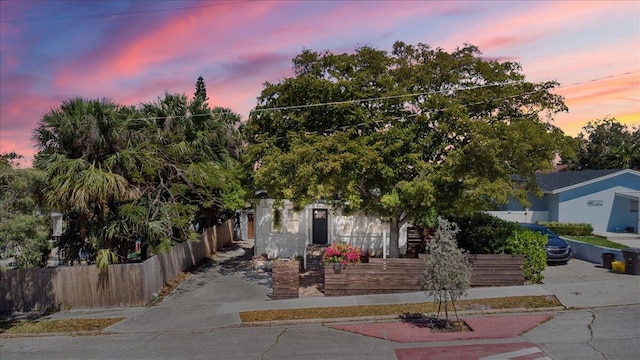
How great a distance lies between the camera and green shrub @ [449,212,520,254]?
17.0 meters

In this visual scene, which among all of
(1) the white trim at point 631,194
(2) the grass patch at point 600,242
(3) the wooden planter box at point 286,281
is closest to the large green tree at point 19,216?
(3) the wooden planter box at point 286,281

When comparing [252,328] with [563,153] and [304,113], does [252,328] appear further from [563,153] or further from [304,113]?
[563,153]

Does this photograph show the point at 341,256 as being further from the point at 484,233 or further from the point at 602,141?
the point at 602,141

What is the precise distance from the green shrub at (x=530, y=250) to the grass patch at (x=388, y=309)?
77.1 inches

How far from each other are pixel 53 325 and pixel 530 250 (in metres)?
15.8

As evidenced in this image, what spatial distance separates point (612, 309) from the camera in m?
13.2

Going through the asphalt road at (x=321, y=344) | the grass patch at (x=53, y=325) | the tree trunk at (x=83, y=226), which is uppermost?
the tree trunk at (x=83, y=226)

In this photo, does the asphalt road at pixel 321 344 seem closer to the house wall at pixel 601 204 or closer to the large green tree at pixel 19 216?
Answer: the large green tree at pixel 19 216

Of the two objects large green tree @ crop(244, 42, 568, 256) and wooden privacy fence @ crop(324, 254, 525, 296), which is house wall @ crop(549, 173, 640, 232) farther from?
wooden privacy fence @ crop(324, 254, 525, 296)

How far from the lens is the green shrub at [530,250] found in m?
16.1

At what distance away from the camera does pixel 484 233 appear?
17938 millimetres

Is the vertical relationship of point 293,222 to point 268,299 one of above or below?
above

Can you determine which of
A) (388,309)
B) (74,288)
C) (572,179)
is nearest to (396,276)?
(388,309)

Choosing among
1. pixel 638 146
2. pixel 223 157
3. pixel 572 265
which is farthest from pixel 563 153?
pixel 638 146
